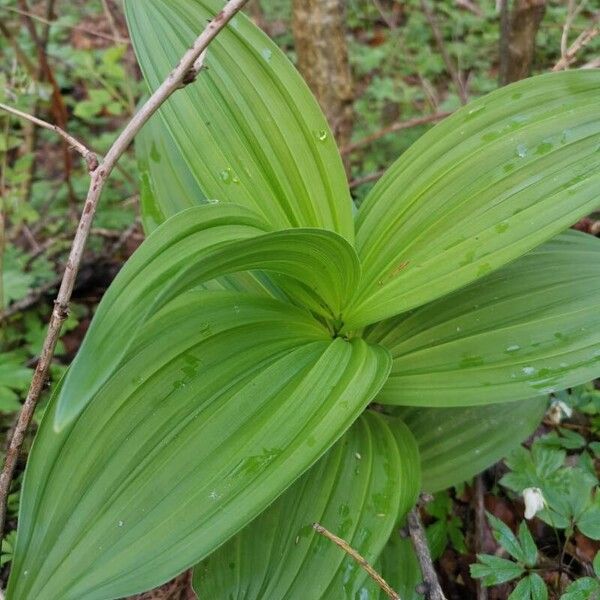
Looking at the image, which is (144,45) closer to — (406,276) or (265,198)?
(265,198)

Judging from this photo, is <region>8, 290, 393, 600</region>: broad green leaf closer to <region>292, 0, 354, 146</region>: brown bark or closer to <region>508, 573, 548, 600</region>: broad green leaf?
<region>508, 573, 548, 600</region>: broad green leaf

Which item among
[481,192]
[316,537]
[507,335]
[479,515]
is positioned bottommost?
[479,515]

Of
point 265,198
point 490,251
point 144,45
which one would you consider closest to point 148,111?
point 265,198

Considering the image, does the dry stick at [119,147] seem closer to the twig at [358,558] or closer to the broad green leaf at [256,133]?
the broad green leaf at [256,133]

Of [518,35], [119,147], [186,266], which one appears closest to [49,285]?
[119,147]

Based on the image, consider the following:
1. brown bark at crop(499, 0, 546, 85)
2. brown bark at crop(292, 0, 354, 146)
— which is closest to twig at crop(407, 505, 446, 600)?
brown bark at crop(499, 0, 546, 85)

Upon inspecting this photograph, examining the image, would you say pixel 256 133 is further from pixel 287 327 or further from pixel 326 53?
pixel 326 53

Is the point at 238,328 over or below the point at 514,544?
over

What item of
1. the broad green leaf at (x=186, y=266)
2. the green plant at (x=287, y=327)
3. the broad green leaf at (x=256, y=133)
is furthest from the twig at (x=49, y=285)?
the broad green leaf at (x=186, y=266)
